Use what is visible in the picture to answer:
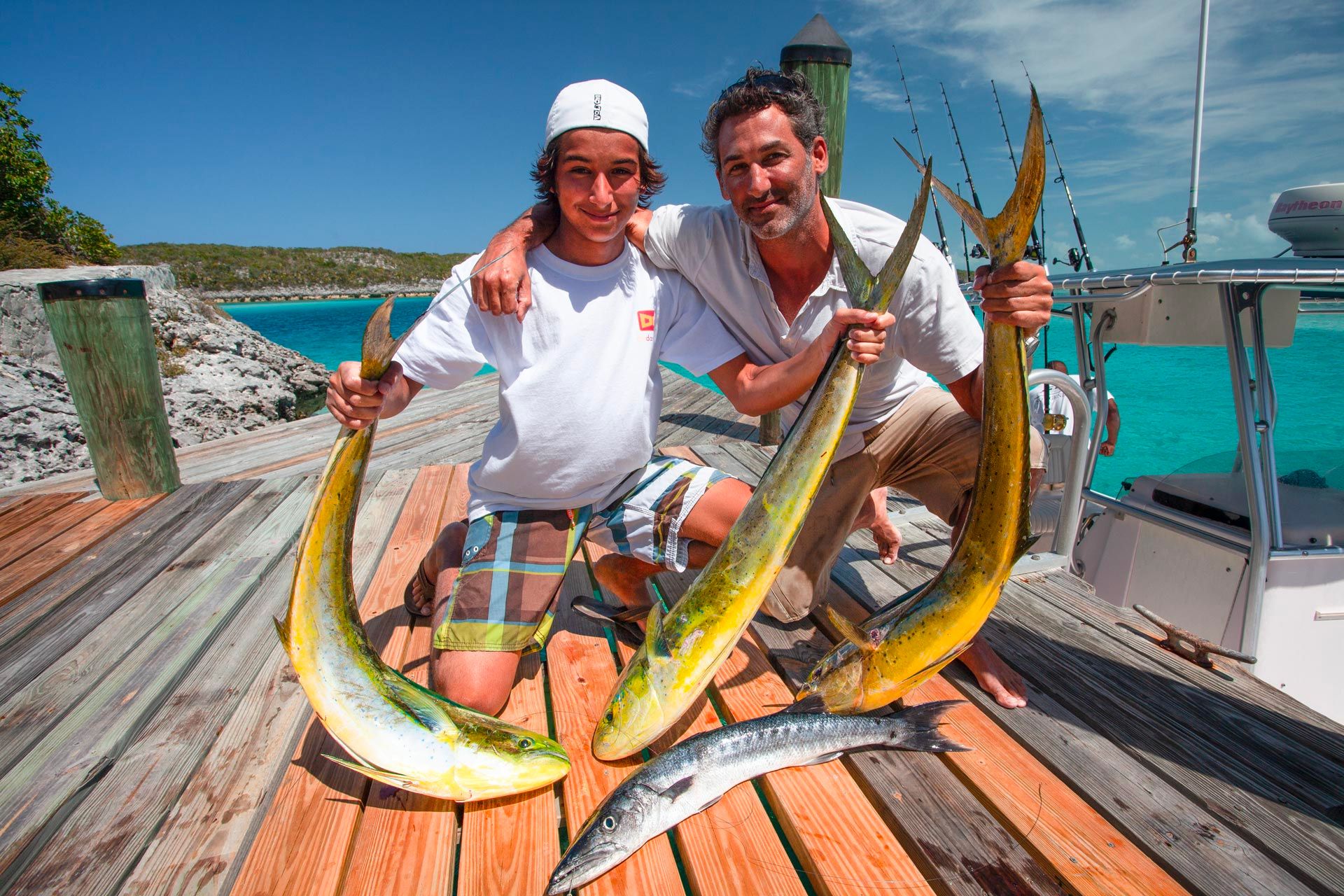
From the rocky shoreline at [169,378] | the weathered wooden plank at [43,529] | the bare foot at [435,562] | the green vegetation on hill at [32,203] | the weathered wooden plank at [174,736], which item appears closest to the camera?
the weathered wooden plank at [174,736]

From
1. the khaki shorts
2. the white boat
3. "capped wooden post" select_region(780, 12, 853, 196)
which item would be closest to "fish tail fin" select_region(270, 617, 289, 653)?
the khaki shorts

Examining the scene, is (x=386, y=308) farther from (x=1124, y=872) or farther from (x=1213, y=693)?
(x=1213, y=693)

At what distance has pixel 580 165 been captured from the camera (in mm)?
2080

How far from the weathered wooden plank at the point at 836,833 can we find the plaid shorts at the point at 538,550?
0.69 metres

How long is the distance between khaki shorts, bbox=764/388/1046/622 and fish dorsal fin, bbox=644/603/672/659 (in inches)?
30.6

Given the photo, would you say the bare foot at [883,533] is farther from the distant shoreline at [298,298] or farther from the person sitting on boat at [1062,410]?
the distant shoreline at [298,298]

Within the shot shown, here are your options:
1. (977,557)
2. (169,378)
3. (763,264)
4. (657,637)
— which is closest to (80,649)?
(657,637)

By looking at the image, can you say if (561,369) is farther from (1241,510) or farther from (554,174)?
(1241,510)

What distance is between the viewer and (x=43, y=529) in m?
3.60

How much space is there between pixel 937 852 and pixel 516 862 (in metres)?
0.95

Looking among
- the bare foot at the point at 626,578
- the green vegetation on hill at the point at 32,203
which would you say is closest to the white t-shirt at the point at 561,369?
the bare foot at the point at 626,578

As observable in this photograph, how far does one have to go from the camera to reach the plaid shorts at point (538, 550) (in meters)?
2.12

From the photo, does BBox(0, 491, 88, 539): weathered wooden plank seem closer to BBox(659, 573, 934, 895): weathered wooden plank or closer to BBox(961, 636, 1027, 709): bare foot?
BBox(659, 573, 934, 895): weathered wooden plank

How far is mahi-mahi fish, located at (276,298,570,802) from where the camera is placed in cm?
159
